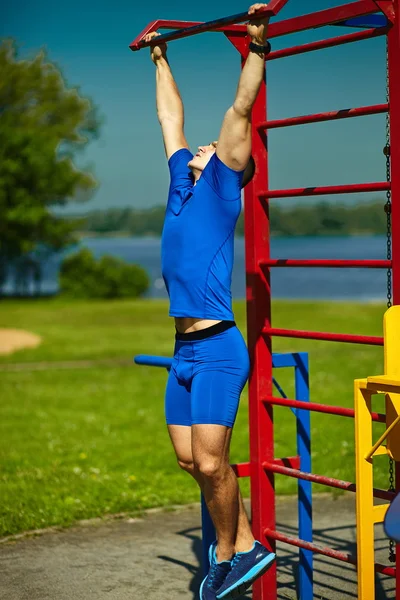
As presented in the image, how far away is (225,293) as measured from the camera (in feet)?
13.1

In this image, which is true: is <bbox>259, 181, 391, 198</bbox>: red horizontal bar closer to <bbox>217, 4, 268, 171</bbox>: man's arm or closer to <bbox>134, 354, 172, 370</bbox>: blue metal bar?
<bbox>217, 4, 268, 171</bbox>: man's arm

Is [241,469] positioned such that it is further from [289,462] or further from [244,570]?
[244,570]

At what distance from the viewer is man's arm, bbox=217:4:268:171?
12.3 ft

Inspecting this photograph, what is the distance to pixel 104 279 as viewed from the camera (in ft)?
116

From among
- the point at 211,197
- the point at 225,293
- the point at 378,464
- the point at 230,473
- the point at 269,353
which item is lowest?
the point at 378,464

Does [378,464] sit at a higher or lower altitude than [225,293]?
lower

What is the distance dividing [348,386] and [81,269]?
2515cm

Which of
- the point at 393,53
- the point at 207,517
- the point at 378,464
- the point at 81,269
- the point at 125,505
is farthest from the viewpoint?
the point at 81,269

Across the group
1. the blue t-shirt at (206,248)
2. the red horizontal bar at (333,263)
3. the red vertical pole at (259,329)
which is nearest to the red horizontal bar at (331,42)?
the red vertical pole at (259,329)

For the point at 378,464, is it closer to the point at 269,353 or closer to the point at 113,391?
the point at 269,353

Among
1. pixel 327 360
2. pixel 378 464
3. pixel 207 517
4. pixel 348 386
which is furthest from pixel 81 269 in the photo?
pixel 207 517

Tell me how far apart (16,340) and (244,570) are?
50.7 feet

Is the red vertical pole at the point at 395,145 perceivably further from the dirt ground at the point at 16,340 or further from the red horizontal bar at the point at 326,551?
the dirt ground at the point at 16,340

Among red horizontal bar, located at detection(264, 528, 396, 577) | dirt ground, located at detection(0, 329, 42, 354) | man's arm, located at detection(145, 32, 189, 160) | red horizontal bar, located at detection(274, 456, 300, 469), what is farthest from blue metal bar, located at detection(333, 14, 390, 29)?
dirt ground, located at detection(0, 329, 42, 354)
